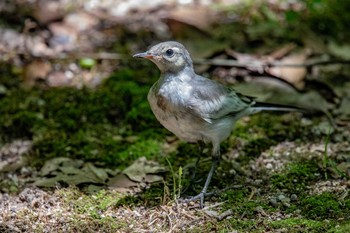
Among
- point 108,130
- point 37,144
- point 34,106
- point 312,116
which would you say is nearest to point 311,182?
point 312,116

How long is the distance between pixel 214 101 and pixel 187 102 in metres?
0.33

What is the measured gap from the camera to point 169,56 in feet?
17.6

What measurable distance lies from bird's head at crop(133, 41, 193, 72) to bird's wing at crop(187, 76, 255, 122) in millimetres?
213

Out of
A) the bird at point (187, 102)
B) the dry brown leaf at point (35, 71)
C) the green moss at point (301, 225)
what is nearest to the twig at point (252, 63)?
the bird at point (187, 102)

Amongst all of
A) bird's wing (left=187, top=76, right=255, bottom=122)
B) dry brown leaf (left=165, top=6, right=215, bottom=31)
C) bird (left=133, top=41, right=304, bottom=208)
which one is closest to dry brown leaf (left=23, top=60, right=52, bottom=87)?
dry brown leaf (left=165, top=6, right=215, bottom=31)

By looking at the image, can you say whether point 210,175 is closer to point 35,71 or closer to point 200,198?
point 200,198

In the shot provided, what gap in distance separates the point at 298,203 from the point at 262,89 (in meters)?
2.03

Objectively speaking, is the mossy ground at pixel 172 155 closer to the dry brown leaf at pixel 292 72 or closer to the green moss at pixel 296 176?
the green moss at pixel 296 176

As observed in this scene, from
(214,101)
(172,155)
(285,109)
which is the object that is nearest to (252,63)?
(285,109)

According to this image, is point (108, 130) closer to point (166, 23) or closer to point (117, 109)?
point (117, 109)

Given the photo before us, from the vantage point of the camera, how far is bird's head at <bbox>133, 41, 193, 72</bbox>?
5.30m

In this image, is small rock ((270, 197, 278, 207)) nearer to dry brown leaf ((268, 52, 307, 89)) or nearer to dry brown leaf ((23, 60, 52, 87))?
dry brown leaf ((268, 52, 307, 89))

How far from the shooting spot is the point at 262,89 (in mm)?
6938

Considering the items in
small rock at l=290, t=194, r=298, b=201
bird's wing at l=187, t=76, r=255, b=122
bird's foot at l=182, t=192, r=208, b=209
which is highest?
bird's wing at l=187, t=76, r=255, b=122
